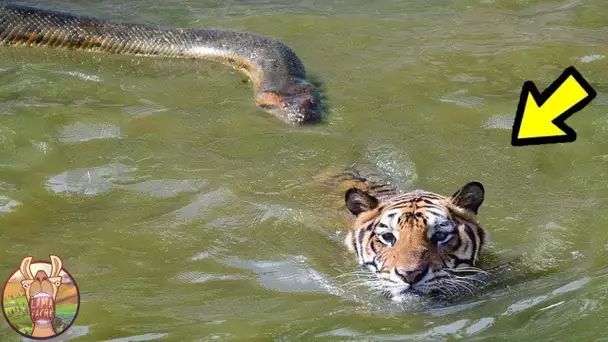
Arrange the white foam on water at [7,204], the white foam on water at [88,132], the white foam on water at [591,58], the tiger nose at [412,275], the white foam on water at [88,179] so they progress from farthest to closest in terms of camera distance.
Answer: the white foam on water at [591,58] → the white foam on water at [88,132] → the white foam on water at [88,179] → the white foam on water at [7,204] → the tiger nose at [412,275]

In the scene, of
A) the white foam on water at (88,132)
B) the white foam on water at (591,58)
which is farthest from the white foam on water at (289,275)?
the white foam on water at (591,58)

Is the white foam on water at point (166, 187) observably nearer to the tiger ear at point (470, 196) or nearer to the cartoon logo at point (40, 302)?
the cartoon logo at point (40, 302)

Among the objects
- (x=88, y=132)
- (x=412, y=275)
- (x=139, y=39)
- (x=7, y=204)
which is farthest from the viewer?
(x=139, y=39)

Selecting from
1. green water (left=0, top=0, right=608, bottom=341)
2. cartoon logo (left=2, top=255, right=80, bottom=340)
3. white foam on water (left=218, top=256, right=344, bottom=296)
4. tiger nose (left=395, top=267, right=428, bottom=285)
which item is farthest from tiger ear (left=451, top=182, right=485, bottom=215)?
cartoon logo (left=2, top=255, right=80, bottom=340)

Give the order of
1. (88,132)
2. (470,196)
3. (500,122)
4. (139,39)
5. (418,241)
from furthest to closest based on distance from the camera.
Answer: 1. (139,39)
2. (500,122)
3. (88,132)
4. (470,196)
5. (418,241)

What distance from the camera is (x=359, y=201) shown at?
5461mm

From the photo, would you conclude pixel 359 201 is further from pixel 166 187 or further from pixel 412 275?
pixel 166 187

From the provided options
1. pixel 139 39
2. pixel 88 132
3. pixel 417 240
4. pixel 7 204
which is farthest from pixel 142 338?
pixel 139 39

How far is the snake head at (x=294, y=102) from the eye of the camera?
26.6 feet

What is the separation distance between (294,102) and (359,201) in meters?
3.03

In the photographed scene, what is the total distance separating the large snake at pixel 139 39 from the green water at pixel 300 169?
21 centimetres

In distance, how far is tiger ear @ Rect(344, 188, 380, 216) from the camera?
212 inches

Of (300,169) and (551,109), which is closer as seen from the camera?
(551,109)

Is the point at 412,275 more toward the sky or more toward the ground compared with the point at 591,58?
more toward the ground
